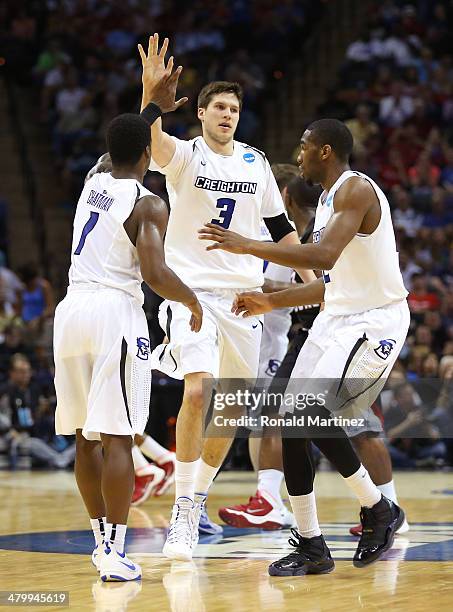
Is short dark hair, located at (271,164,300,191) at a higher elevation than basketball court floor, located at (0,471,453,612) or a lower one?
higher

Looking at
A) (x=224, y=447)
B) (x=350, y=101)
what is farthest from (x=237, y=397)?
(x=350, y=101)

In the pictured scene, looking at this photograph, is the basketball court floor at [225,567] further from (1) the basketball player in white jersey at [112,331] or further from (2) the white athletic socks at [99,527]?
(1) the basketball player in white jersey at [112,331]

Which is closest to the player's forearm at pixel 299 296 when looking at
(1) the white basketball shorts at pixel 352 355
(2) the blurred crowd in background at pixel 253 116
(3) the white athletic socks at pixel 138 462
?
(1) the white basketball shorts at pixel 352 355

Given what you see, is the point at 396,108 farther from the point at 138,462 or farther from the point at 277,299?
the point at 277,299

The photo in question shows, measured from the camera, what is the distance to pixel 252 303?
19.5 feet

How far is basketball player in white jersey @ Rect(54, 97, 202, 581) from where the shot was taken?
17.3ft

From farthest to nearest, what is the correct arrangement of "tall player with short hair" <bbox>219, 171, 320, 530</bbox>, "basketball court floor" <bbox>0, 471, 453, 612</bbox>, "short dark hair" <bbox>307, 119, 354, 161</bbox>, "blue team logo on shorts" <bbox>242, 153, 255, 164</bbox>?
"tall player with short hair" <bbox>219, 171, 320, 530</bbox>, "blue team logo on shorts" <bbox>242, 153, 255, 164</bbox>, "short dark hair" <bbox>307, 119, 354, 161</bbox>, "basketball court floor" <bbox>0, 471, 453, 612</bbox>

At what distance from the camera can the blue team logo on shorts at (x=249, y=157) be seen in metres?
6.86

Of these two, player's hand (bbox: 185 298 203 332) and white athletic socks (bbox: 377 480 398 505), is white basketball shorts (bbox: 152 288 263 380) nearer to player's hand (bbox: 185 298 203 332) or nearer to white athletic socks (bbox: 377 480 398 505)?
player's hand (bbox: 185 298 203 332)

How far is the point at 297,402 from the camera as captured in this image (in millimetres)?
5551

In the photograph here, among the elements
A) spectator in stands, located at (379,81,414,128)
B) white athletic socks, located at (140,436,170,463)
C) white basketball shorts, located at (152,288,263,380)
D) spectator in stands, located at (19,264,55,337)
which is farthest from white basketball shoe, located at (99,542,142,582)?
spectator in stands, located at (379,81,414,128)

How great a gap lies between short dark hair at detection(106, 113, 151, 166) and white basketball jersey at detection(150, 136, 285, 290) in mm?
1059

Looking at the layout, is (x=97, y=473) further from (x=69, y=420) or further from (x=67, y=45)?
(x=67, y=45)

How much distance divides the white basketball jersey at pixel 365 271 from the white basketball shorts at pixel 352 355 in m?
0.06
